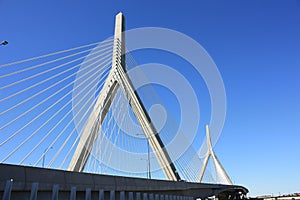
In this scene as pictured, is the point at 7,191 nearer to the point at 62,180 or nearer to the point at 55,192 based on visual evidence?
the point at 55,192

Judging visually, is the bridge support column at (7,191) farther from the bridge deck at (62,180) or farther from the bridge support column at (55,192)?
the bridge support column at (55,192)

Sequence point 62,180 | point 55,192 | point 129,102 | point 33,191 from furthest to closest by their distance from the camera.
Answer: point 129,102 < point 62,180 < point 55,192 < point 33,191

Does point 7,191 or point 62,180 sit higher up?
point 62,180

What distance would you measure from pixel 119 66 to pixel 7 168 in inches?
627

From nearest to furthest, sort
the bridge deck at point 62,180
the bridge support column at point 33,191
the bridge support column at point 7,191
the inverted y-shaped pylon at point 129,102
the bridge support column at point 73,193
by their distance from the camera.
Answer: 1. the bridge support column at point 7,191
2. the bridge deck at point 62,180
3. the bridge support column at point 33,191
4. the bridge support column at point 73,193
5. the inverted y-shaped pylon at point 129,102

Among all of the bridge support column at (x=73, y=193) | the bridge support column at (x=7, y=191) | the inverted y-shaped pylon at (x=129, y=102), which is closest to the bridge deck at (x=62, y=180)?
the bridge support column at (x=7, y=191)

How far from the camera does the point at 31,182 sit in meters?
6.89

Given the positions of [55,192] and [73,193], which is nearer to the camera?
[55,192]

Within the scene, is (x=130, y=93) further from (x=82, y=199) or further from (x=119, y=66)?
→ (x=82, y=199)

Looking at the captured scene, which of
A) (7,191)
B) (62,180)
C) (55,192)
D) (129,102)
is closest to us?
(7,191)

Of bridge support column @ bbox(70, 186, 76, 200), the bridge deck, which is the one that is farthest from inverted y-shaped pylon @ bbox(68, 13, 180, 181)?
bridge support column @ bbox(70, 186, 76, 200)

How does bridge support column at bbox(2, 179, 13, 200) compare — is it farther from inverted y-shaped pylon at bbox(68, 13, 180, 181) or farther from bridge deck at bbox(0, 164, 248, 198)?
inverted y-shaped pylon at bbox(68, 13, 180, 181)

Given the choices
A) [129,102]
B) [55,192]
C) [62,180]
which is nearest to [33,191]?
[55,192]

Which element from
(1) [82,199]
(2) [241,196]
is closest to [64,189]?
(1) [82,199]
